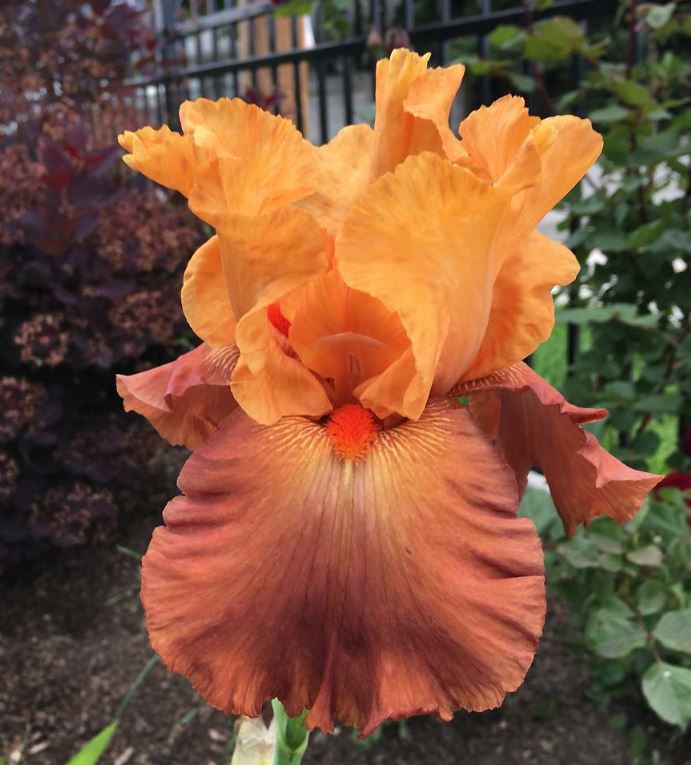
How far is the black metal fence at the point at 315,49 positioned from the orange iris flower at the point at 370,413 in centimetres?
156

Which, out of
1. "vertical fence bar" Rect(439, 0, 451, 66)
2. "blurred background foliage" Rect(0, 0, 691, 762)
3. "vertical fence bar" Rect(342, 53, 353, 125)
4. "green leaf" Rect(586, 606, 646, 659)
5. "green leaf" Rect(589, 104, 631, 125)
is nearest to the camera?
"green leaf" Rect(586, 606, 646, 659)

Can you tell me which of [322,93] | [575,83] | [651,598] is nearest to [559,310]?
[651,598]

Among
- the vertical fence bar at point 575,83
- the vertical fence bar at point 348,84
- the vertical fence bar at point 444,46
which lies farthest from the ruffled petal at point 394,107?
the vertical fence bar at point 348,84

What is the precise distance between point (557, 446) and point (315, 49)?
265 cm

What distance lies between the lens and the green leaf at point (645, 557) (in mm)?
1370

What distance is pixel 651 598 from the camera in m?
1.37

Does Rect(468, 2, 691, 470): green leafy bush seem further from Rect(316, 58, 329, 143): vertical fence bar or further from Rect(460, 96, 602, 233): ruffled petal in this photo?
Rect(316, 58, 329, 143): vertical fence bar

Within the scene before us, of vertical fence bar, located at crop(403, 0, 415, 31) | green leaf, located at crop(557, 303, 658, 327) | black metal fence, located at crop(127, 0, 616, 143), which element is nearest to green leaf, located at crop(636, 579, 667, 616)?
green leaf, located at crop(557, 303, 658, 327)

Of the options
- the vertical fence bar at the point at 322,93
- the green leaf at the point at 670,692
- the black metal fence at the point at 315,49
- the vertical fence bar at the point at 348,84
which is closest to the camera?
the green leaf at the point at 670,692

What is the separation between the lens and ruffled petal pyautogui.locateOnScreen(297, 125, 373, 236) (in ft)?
2.04

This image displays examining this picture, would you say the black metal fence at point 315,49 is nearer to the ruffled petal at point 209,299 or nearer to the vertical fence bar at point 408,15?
the vertical fence bar at point 408,15

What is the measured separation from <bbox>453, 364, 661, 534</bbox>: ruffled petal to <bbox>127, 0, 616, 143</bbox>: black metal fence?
5.18ft

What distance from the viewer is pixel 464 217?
521 mm

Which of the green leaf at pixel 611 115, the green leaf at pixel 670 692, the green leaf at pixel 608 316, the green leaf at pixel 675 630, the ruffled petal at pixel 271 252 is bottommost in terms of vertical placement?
the green leaf at pixel 670 692
